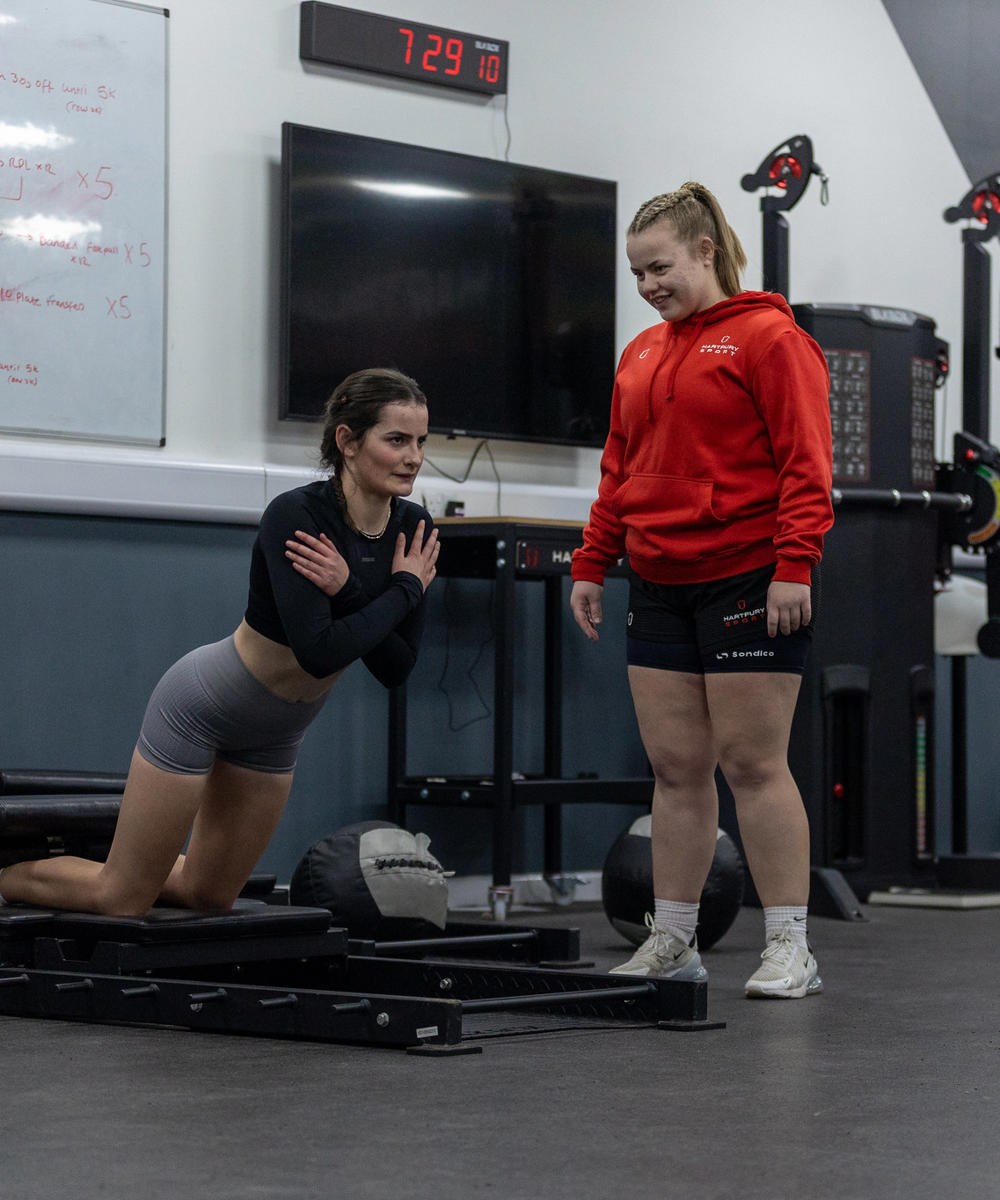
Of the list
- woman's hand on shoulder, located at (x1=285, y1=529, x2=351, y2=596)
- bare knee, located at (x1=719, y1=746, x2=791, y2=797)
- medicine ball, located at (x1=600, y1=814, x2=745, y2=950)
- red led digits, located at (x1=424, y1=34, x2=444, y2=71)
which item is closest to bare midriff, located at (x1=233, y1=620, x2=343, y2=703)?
woman's hand on shoulder, located at (x1=285, y1=529, x2=351, y2=596)

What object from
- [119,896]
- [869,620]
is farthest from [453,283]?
[119,896]

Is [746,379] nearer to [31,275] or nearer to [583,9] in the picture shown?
[31,275]

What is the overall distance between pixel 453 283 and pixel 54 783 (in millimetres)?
1957

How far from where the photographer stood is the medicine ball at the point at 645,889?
3561 mm

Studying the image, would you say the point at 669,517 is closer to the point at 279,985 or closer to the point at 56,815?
the point at 279,985

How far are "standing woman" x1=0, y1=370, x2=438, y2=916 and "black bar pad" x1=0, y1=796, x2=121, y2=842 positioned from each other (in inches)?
6.7

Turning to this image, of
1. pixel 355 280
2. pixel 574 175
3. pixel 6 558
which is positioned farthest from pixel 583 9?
pixel 6 558

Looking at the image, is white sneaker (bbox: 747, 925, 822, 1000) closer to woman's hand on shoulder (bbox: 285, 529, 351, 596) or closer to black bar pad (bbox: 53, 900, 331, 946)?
black bar pad (bbox: 53, 900, 331, 946)

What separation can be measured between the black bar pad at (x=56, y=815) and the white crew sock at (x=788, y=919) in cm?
118

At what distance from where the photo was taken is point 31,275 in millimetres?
4094

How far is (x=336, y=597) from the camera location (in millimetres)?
2766

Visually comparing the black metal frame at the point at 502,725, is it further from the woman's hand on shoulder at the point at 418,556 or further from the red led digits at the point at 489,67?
the woman's hand on shoulder at the point at 418,556

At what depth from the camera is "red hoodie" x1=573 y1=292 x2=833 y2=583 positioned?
9.29 ft

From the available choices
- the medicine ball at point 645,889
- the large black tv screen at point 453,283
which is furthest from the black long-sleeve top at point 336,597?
the large black tv screen at point 453,283
